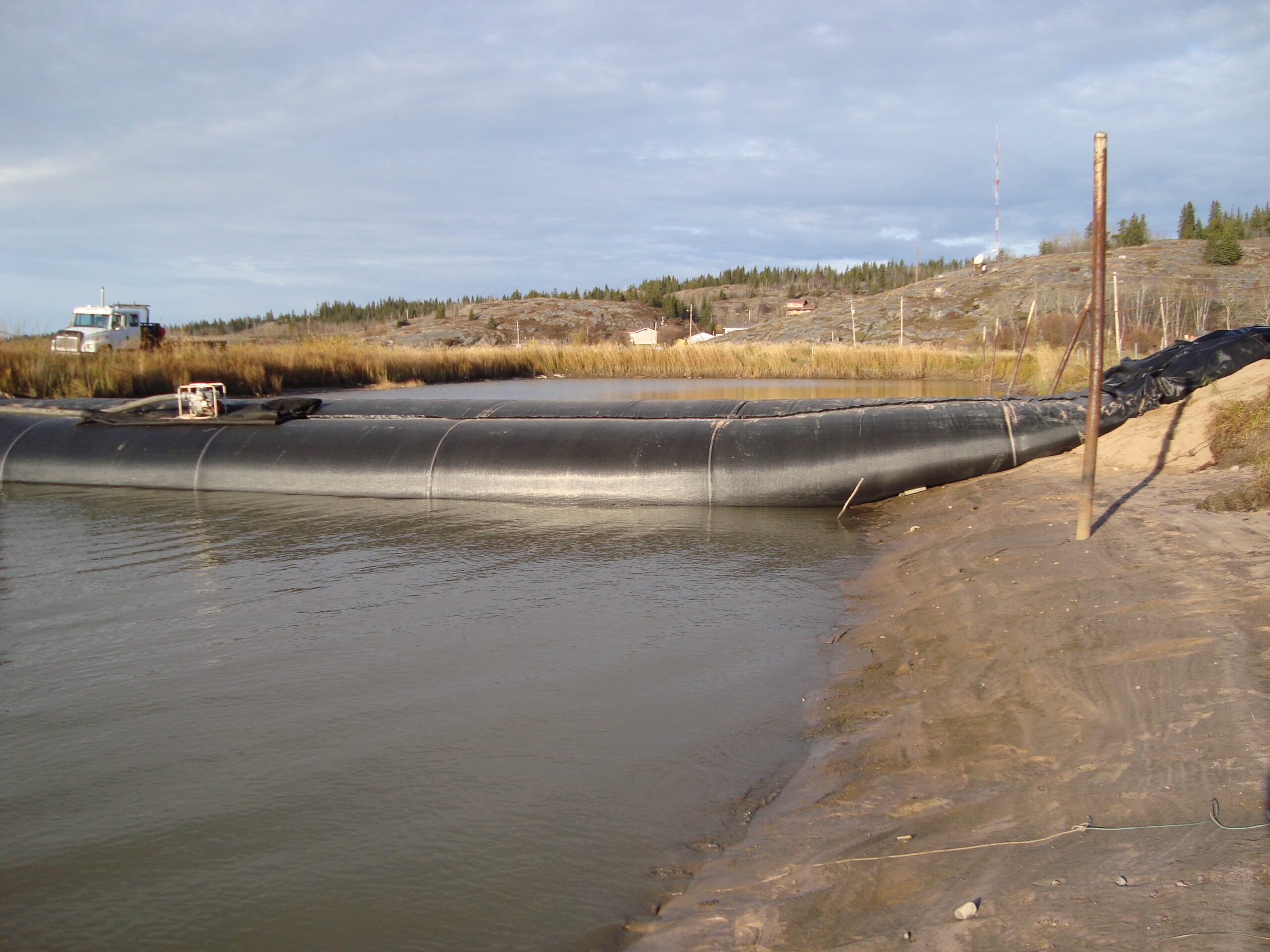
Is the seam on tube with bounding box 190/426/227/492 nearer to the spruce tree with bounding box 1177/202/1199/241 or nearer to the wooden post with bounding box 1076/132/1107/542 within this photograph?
the wooden post with bounding box 1076/132/1107/542

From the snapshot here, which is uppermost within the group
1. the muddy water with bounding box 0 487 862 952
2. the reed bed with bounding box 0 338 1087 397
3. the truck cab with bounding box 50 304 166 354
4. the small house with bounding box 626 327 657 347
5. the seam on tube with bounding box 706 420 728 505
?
the small house with bounding box 626 327 657 347

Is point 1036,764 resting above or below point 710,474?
below

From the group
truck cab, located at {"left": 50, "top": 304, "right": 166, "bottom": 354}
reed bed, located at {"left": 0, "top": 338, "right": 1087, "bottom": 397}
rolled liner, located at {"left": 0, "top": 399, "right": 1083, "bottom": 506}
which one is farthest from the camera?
truck cab, located at {"left": 50, "top": 304, "right": 166, "bottom": 354}

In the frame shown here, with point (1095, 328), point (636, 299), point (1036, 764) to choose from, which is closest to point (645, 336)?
point (636, 299)

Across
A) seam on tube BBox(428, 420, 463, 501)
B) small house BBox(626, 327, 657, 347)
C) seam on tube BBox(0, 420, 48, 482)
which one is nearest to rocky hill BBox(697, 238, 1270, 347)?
small house BBox(626, 327, 657, 347)

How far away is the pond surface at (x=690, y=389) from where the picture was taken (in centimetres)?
2164

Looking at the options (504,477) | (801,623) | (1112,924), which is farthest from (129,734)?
(504,477)

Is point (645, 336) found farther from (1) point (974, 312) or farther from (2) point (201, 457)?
(2) point (201, 457)

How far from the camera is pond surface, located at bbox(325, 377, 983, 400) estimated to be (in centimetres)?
2164

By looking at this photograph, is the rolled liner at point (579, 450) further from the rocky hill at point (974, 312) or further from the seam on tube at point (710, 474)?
the rocky hill at point (974, 312)

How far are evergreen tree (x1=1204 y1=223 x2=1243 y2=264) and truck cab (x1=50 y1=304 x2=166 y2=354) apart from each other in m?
49.4

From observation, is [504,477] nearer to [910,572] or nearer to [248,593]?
[248,593]

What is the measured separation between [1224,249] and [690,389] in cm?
3758

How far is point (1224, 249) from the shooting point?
47.0 meters
